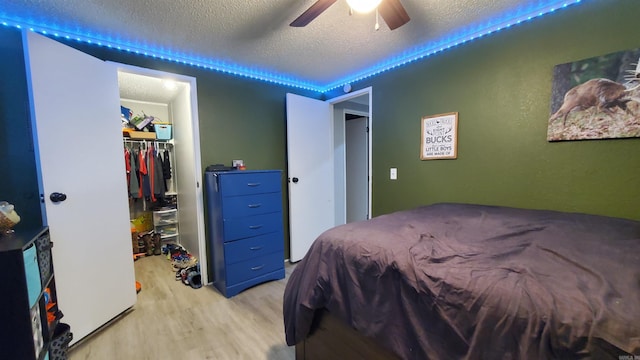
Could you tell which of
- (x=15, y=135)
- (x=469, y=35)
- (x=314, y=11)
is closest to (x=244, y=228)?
(x=15, y=135)

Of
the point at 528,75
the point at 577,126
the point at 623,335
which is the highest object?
the point at 528,75

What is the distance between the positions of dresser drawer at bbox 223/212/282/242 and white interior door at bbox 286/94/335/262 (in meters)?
0.44

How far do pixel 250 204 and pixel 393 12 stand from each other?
6.25 ft

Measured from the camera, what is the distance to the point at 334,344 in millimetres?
1189

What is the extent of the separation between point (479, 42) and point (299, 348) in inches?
102

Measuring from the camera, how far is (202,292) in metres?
2.39

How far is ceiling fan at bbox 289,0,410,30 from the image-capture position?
4.22 feet

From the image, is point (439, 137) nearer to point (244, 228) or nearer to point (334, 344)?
point (334, 344)

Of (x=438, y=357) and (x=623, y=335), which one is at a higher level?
(x=623, y=335)

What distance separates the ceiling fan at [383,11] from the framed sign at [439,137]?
41.4 inches

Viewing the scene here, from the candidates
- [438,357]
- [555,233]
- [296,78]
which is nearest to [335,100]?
[296,78]

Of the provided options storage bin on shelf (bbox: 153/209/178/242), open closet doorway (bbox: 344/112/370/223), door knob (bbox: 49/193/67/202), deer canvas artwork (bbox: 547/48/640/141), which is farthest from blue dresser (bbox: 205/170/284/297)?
deer canvas artwork (bbox: 547/48/640/141)

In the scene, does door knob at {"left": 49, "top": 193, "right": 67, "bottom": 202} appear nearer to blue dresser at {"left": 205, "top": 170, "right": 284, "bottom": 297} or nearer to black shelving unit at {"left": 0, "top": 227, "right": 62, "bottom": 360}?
black shelving unit at {"left": 0, "top": 227, "right": 62, "bottom": 360}

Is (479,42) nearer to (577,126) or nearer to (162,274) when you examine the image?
(577,126)
